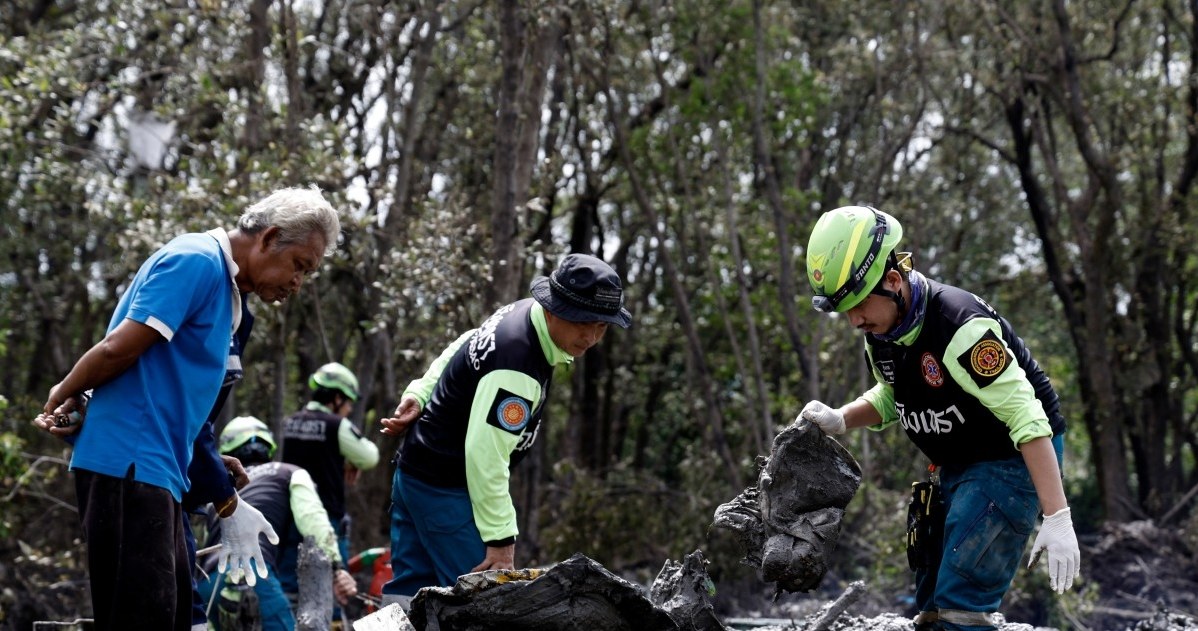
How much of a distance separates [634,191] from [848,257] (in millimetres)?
7319

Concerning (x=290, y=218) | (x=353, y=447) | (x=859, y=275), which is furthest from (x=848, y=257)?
(x=353, y=447)

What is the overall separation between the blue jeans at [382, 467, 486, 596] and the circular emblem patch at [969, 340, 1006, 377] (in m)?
1.95

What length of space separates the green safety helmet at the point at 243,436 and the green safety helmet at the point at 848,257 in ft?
11.0

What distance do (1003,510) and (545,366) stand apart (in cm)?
174

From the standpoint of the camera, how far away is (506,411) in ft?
14.4

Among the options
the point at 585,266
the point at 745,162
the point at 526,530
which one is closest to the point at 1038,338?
the point at 745,162

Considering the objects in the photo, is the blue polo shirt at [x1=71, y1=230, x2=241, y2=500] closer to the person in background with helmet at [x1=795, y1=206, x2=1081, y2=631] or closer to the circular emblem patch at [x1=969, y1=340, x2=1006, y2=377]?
the person in background with helmet at [x1=795, y1=206, x2=1081, y2=631]

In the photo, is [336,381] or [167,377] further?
[336,381]

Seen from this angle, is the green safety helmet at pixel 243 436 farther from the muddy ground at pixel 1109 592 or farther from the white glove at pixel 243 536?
the muddy ground at pixel 1109 592

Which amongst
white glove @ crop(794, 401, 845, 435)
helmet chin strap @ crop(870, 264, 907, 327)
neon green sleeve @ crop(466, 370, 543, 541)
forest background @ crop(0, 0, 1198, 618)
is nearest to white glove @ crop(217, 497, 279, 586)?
neon green sleeve @ crop(466, 370, 543, 541)

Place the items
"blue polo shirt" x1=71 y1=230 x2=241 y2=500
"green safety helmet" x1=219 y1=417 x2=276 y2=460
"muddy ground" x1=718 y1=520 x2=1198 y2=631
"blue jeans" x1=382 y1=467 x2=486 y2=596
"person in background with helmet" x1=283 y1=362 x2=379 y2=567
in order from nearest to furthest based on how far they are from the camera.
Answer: "blue polo shirt" x1=71 y1=230 x2=241 y2=500, "blue jeans" x1=382 y1=467 x2=486 y2=596, "green safety helmet" x1=219 y1=417 x2=276 y2=460, "person in background with helmet" x1=283 y1=362 x2=379 y2=567, "muddy ground" x1=718 y1=520 x2=1198 y2=631

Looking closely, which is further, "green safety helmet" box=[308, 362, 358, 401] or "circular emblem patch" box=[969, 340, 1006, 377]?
"green safety helmet" box=[308, 362, 358, 401]

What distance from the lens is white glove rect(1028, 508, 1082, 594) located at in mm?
3842

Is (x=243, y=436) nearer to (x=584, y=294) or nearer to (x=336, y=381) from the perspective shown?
(x=336, y=381)
